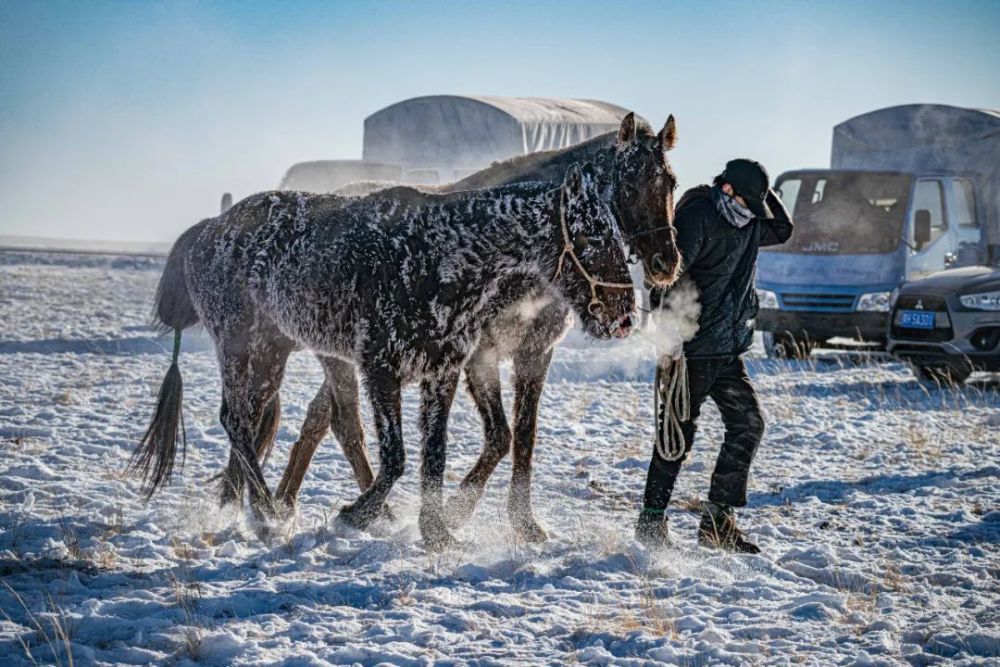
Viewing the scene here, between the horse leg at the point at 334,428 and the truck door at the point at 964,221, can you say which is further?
the truck door at the point at 964,221

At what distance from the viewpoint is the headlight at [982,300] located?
34.5 feet

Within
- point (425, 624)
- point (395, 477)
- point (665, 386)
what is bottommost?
point (425, 624)

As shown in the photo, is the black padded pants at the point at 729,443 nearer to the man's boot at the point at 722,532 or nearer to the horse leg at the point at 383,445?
the man's boot at the point at 722,532

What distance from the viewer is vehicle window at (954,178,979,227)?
1377 centimetres

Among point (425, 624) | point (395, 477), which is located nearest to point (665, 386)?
point (395, 477)

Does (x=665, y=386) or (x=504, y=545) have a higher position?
(x=665, y=386)

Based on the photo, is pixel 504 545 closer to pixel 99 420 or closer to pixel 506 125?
pixel 99 420

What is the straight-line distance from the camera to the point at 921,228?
12.7 meters

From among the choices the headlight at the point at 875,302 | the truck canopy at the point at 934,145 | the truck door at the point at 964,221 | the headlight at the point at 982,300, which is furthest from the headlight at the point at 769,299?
the headlight at the point at 982,300

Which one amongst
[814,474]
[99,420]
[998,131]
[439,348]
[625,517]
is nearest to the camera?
[439,348]

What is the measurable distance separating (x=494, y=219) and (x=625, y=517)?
2.18 metres

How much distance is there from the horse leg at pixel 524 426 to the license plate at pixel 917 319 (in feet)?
23.2

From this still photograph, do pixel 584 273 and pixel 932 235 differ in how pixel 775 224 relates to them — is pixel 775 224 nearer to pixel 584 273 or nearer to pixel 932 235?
pixel 584 273

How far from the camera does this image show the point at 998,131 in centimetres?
1412
